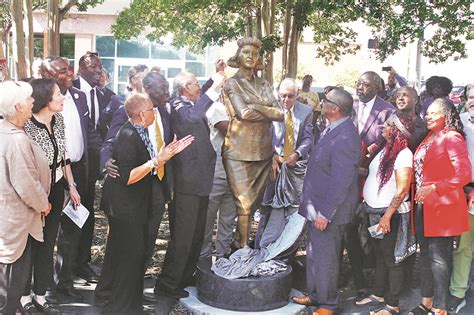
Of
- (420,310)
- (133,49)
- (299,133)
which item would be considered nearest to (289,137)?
(299,133)

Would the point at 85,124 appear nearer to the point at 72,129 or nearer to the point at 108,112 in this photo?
the point at 72,129

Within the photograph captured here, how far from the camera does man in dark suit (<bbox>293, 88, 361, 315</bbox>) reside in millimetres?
5012

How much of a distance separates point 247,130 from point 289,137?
40.6 inches

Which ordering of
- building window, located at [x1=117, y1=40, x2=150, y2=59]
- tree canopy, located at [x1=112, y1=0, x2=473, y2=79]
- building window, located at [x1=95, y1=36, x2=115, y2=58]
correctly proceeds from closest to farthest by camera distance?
tree canopy, located at [x1=112, y1=0, x2=473, y2=79] < building window, located at [x1=117, y1=40, x2=150, y2=59] < building window, located at [x1=95, y1=36, x2=115, y2=58]

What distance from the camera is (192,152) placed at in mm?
5441

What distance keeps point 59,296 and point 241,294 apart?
1.60 m

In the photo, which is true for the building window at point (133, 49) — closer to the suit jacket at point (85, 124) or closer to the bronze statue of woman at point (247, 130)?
the suit jacket at point (85, 124)

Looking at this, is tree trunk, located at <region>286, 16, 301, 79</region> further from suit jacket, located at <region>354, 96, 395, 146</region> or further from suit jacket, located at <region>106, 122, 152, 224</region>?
suit jacket, located at <region>106, 122, 152, 224</region>

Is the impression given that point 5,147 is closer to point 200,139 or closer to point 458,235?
point 200,139

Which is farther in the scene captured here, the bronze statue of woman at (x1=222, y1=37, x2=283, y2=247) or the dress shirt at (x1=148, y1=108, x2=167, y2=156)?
the bronze statue of woman at (x1=222, y1=37, x2=283, y2=247)

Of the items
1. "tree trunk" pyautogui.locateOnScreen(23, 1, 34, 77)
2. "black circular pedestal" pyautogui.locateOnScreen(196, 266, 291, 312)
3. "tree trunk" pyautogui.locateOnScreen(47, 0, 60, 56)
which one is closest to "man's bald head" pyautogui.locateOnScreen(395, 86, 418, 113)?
"black circular pedestal" pyautogui.locateOnScreen(196, 266, 291, 312)

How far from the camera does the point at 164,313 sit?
17.7 feet

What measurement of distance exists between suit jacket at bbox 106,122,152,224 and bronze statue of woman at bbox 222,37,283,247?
0.91m

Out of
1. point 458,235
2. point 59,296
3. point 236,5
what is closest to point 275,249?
point 458,235
